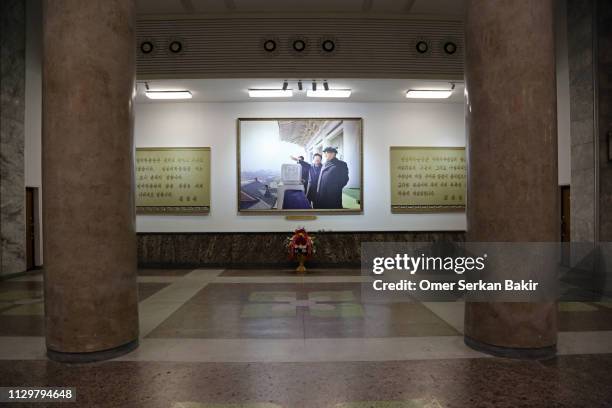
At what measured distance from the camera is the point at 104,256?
408 centimetres

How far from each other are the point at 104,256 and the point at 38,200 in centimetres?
740

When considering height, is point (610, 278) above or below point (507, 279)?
below

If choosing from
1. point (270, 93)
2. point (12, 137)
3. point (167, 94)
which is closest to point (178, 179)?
point (167, 94)

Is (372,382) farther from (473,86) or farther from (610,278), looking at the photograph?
(610,278)

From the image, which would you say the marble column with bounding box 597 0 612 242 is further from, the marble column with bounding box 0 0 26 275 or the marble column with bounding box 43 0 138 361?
the marble column with bounding box 0 0 26 275

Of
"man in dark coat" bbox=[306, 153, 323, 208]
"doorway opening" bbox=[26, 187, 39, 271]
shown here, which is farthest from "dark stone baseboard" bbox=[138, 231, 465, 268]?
"doorway opening" bbox=[26, 187, 39, 271]

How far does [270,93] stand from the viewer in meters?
10.1

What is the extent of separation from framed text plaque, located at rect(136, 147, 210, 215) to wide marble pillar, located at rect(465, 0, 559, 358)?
26.3 ft

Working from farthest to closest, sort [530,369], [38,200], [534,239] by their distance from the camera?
[38,200], [534,239], [530,369]

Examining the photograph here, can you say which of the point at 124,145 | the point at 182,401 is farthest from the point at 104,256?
the point at 182,401

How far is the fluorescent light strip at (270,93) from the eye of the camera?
9.95 m

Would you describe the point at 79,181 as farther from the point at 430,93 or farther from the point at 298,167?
the point at 430,93

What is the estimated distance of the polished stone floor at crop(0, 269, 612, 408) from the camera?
3.17m

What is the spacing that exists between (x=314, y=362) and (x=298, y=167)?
288 inches
